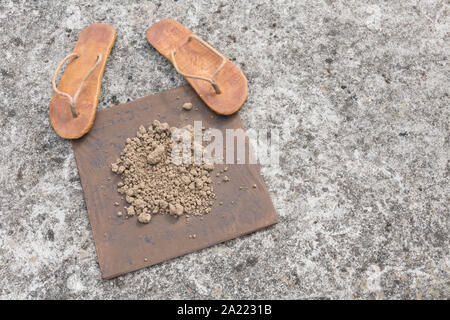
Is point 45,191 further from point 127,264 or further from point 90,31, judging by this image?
point 90,31

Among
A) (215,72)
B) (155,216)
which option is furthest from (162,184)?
(215,72)

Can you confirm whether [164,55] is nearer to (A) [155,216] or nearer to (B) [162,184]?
(B) [162,184]

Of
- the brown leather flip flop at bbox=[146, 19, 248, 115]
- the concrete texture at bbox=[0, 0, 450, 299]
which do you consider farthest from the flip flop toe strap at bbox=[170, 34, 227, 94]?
the concrete texture at bbox=[0, 0, 450, 299]

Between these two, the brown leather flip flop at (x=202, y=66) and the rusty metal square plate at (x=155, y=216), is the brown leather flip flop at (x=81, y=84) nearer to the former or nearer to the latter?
the rusty metal square plate at (x=155, y=216)

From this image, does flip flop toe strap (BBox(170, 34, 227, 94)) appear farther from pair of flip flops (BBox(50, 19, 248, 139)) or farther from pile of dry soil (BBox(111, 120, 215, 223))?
pile of dry soil (BBox(111, 120, 215, 223))

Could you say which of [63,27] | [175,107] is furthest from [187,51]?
[63,27]
